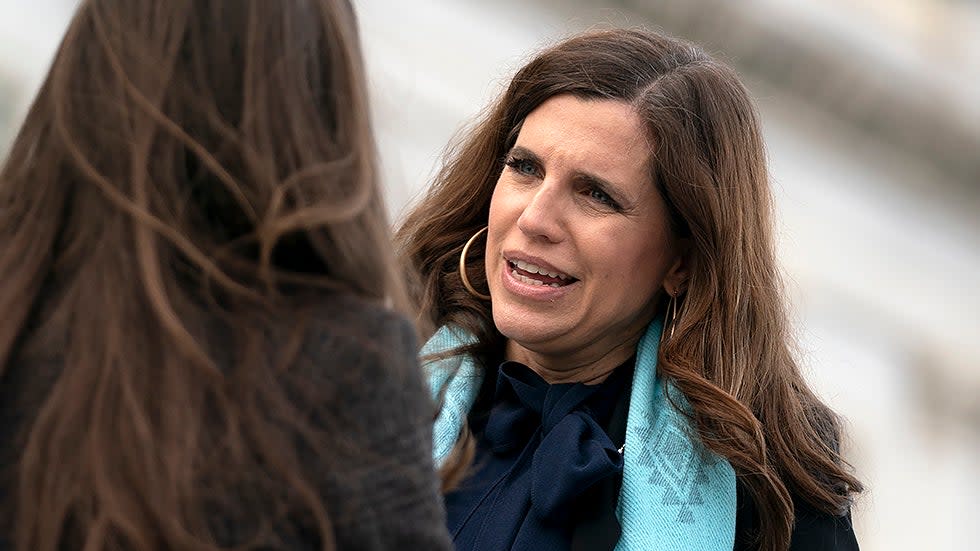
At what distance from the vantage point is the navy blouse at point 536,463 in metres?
2.79

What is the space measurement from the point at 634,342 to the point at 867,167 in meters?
7.01

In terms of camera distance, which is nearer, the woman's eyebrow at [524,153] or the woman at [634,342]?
the woman at [634,342]

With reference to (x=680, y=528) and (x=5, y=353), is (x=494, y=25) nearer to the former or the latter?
(x=680, y=528)

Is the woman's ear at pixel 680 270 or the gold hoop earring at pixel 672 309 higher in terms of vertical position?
the woman's ear at pixel 680 270

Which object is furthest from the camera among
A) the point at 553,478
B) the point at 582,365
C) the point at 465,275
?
the point at 465,275

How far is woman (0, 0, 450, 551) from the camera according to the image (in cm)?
156

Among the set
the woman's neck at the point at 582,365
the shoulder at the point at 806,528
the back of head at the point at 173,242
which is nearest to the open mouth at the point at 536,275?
the woman's neck at the point at 582,365

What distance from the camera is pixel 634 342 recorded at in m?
3.07

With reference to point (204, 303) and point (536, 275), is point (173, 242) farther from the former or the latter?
point (536, 275)

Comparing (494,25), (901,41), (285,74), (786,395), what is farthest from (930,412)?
(285,74)

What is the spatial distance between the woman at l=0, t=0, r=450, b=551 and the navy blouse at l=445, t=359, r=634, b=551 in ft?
3.57

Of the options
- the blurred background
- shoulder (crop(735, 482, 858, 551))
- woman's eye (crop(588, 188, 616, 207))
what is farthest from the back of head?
the blurred background

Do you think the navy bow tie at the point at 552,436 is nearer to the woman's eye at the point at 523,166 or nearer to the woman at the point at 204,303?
the woman's eye at the point at 523,166

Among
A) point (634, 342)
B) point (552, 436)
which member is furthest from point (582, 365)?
point (552, 436)
